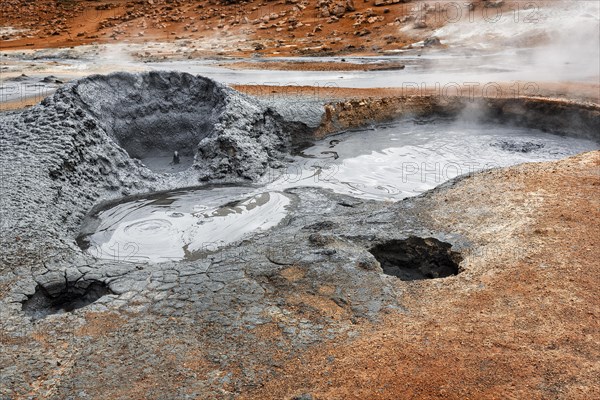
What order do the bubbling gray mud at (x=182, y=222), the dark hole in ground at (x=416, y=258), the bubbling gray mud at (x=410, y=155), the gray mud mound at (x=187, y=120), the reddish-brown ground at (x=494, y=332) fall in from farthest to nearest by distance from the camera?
the gray mud mound at (x=187, y=120), the bubbling gray mud at (x=410, y=155), the bubbling gray mud at (x=182, y=222), the dark hole in ground at (x=416, y=258), the reddish-brown ground at (x=494, y=332)

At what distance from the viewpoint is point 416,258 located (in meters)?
4.95

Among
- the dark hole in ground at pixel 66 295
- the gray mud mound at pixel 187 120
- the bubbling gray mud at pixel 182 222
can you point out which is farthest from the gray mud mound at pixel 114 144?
the dark hole in ground at pixel 66 295

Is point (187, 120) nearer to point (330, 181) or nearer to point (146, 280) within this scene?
point (330, 181)

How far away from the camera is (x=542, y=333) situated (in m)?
3.64

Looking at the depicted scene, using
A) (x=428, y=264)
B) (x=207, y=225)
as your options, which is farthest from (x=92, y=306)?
(x=428, y=264)

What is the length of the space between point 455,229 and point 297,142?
170 inches

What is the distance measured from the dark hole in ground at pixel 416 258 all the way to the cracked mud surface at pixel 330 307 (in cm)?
7

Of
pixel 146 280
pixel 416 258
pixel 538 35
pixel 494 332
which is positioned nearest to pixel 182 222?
pixel 146 280

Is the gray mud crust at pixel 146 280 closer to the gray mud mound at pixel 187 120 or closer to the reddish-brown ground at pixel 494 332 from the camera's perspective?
the gray mud mound at pixel 187 120

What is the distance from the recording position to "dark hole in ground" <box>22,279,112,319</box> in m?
4.40

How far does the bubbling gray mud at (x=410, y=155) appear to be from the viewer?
750 centimetres

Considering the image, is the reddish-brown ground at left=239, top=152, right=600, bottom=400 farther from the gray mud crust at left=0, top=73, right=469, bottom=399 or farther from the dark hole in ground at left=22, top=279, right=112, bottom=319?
the dark hole in ground at left=22, top=279, right=112, bottom=319

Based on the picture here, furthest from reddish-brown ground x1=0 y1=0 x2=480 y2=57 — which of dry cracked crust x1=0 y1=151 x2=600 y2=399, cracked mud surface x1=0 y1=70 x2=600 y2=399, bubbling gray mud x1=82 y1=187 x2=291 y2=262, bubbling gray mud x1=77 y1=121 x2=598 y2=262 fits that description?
dry cracked crust x1=0 y1=151 x2=600 y2=399

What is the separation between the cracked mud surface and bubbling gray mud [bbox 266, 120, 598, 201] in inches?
49.6
